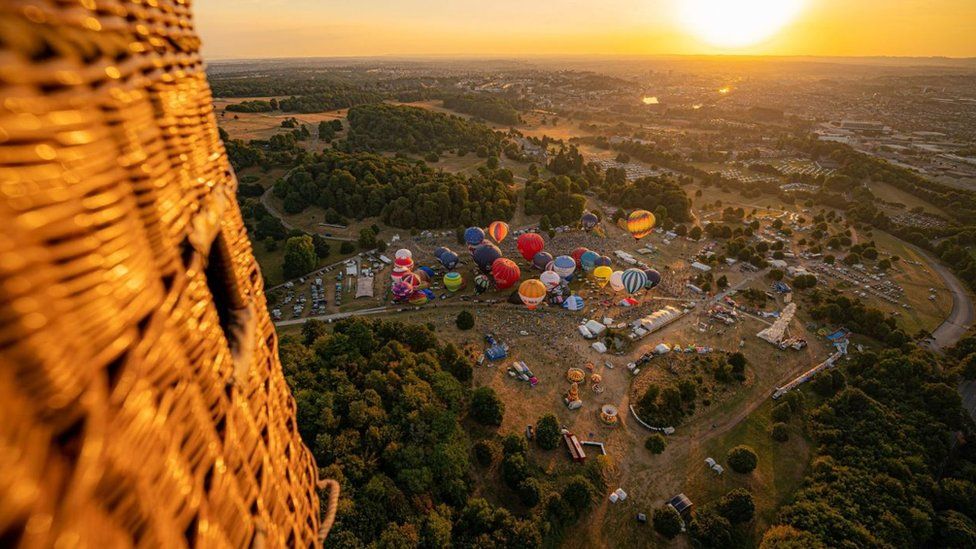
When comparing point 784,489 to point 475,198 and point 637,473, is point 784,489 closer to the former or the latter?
point 637,473

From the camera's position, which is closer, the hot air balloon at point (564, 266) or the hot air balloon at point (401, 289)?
the hot air balloon at point (401, 289)

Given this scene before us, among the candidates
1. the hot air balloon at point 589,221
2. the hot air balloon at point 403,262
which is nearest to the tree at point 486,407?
the hot air balloon at point 403,262

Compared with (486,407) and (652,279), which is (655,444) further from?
(652,279)

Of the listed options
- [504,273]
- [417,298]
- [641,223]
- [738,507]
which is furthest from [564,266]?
[738,507]

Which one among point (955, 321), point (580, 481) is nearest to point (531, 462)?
point (580, 481)

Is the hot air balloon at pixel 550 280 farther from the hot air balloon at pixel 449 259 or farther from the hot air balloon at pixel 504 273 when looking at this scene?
the hot air balloon at pixel 449 259

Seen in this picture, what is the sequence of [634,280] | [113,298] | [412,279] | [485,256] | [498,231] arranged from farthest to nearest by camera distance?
[498,231] → [485,256] → [634,280] → [412,279] → [113,298]
